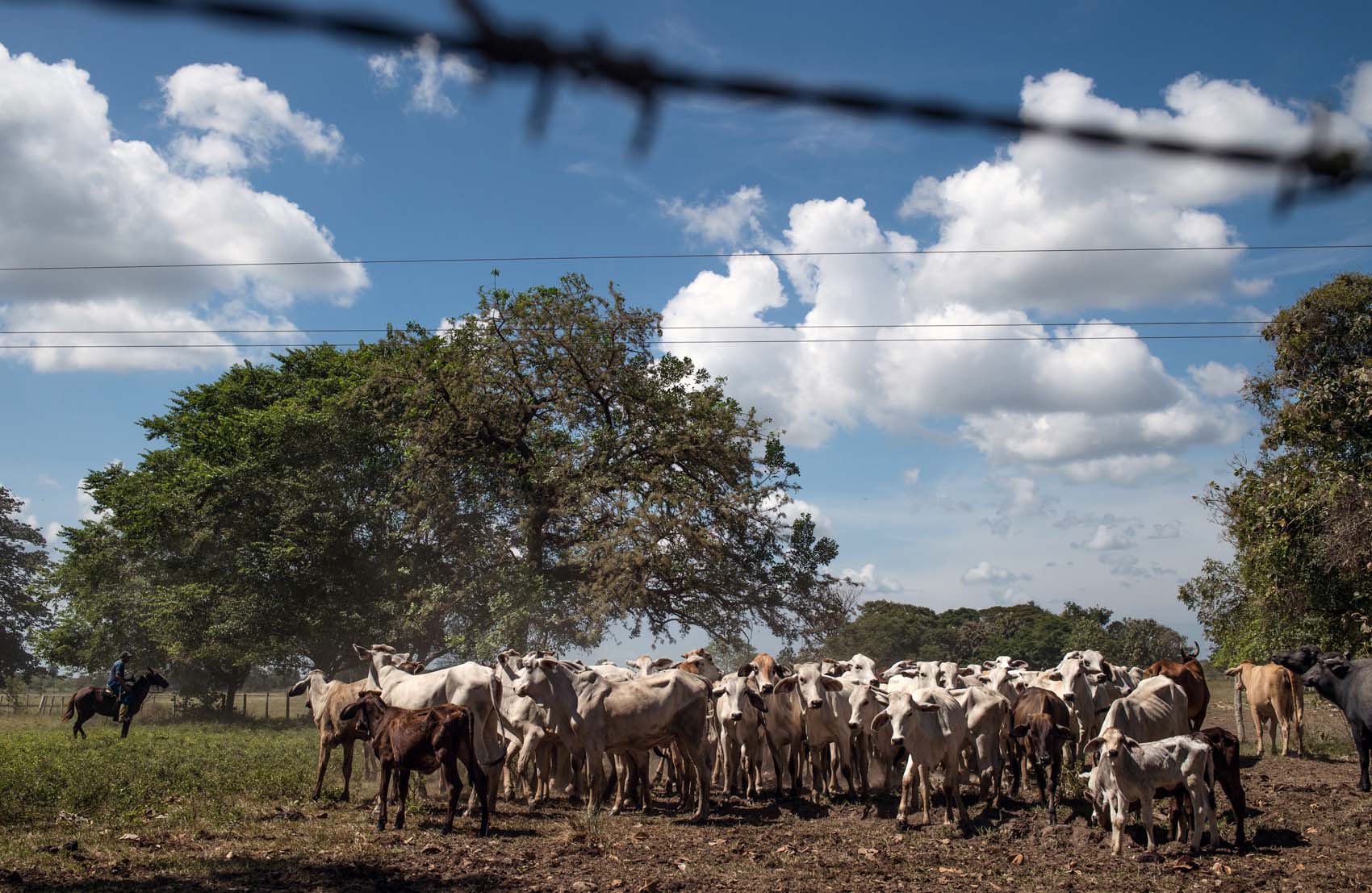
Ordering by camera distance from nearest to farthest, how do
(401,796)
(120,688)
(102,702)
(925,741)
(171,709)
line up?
1. (401,796)
2. (925,741)
3. (102,702)
4. (120,688)
5. (171,709)

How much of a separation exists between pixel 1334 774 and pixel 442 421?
22.1 metres

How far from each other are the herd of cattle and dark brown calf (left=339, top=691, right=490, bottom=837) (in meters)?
0.02

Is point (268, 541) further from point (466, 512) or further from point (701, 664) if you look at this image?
point (701, 664)

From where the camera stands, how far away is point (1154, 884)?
9.27 m

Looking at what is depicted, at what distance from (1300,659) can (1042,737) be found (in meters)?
7.61

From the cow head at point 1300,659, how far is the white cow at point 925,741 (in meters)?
7.76

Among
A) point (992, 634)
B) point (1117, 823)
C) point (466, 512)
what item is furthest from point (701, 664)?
point (992, 634)

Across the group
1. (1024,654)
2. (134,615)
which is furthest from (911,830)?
(1024,654)

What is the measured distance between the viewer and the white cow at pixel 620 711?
Answer: 44.5 feet

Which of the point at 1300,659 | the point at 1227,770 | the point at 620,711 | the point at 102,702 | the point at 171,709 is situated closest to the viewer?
the point at 1227,770

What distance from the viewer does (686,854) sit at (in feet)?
35.7

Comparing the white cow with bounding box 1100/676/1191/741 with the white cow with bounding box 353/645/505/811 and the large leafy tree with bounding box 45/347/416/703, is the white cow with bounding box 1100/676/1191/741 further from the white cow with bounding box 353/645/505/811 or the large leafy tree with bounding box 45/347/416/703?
the large leafy tree with bounding box 45/347/416/703

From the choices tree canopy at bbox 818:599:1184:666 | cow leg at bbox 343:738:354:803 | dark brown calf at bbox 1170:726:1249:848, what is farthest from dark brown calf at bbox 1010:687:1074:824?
tree canopy at bbox 818:599:1184:666

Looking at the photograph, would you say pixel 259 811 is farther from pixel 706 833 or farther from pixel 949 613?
pixel 949 613
